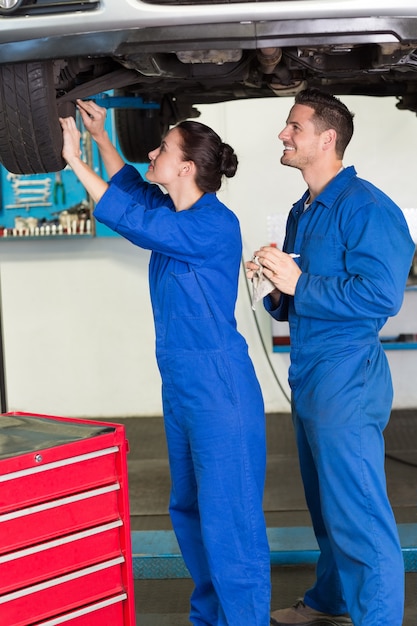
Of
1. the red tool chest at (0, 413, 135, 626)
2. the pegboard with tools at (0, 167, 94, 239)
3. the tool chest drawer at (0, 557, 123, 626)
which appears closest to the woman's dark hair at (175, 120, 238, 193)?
the red tool chest at (0, 413, 135, 626)

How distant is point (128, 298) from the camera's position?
543 cm

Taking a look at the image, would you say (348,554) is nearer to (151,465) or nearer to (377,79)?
(377,79)

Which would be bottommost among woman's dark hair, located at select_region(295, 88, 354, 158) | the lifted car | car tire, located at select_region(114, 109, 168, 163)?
woman's dark hair, located at select_region(295, 88, 354, 158)

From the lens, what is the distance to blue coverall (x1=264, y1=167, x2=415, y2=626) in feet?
Result: 6.70

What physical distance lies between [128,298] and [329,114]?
3387mm

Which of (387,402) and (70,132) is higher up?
(70,132)

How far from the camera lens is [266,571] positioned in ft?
7.15

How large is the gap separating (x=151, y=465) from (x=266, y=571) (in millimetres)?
2279

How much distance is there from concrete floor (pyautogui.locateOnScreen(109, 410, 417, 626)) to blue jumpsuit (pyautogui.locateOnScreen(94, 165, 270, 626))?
0.53m

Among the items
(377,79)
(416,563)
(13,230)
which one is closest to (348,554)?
(416,563)

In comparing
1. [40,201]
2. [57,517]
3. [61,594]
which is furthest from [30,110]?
[40,201]

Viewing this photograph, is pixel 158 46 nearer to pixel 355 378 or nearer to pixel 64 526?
pixel 355 378

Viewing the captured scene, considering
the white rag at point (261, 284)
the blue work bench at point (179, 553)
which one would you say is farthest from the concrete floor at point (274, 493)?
the white rag at point (261, 284)

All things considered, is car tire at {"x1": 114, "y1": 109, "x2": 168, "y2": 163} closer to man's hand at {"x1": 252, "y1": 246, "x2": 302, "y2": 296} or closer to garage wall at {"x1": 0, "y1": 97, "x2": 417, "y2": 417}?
man's hand at {"x1": 252, "y1": 246, "x2": 302, "y2": 296}
